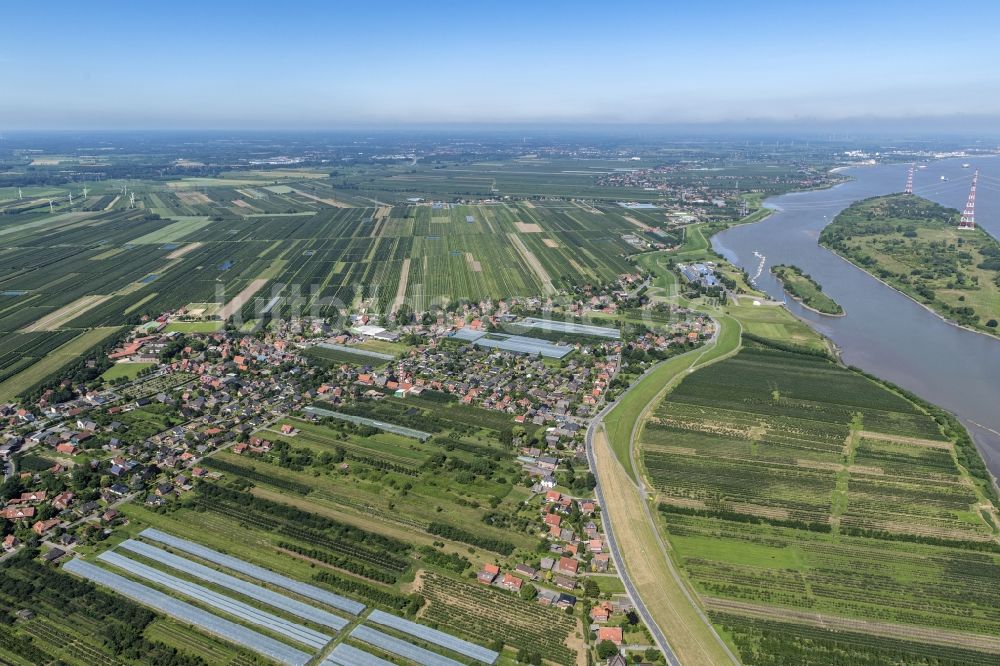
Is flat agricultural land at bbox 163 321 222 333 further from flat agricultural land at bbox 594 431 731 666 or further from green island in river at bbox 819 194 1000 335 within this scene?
green island in river at bbox 819 194 1000 335

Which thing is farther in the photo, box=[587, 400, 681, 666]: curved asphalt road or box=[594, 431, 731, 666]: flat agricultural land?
box=[594, 431, 731, 666]: flat agricultural land

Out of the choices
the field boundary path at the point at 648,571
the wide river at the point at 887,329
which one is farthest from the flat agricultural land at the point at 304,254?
the field boundary path at the point at 648,571

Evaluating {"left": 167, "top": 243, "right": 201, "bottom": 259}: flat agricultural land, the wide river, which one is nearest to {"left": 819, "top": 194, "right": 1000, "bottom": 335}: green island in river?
the wide river

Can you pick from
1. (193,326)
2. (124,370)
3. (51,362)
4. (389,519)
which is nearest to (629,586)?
(389,519)

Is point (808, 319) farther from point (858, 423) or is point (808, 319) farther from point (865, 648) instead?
point (865, 648)

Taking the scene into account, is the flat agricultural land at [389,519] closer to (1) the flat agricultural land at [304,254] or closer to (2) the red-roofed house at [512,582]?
(2) the red-roofed house at [512,582]

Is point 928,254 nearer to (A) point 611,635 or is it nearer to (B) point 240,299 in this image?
(A) point 611,635
